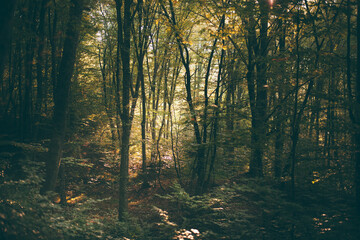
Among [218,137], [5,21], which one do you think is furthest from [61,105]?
[218,137]

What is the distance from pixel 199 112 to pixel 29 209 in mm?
4240

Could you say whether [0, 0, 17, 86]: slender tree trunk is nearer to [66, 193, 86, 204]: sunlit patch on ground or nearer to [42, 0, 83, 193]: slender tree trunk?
[42, 0, 83, 193]: slender tree trunk

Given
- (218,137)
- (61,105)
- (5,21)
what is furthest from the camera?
(218,137)

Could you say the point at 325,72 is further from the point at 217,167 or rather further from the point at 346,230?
the point at 217,167

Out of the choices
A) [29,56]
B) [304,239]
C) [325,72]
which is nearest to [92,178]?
[29,56]

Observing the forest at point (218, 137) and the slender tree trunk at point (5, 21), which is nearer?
the slender tree trunk at point (5, 21)

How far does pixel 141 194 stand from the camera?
9.89 metres

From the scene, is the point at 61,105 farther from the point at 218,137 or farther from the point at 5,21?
the point at 218,137

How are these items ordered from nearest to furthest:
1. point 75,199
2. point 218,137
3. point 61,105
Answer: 1. point 61,105
2. point 218,137
3. point 75,199

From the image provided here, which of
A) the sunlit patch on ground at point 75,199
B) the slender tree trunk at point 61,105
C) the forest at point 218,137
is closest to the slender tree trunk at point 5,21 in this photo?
the forest at point 218,137

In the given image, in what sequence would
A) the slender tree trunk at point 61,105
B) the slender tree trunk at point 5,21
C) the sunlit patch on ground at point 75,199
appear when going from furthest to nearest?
the sunlit patch on ground at point 75,199 < the slender tree trunk at point 61,105 < the slender tree trunk at point 5,21

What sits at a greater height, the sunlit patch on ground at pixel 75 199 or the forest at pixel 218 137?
the forest at pixel 218 137

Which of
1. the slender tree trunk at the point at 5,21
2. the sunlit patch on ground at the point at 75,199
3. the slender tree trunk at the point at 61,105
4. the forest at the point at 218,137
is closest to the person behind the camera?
the slender tree trunk at the point at 5,21

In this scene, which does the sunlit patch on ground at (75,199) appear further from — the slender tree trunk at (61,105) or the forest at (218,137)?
the slender tree trunk at (61,105)
